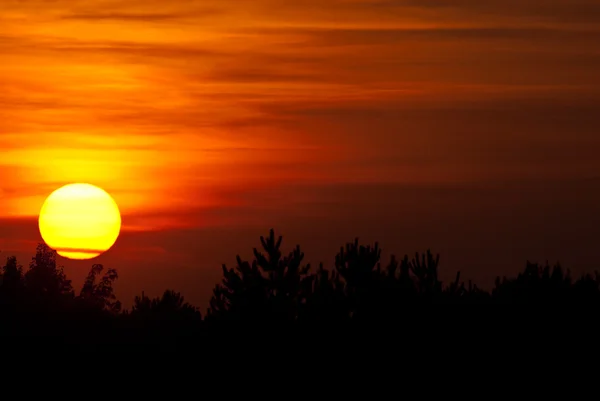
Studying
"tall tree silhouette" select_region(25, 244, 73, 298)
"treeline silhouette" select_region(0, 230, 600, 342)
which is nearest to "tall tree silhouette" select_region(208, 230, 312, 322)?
"treeline silhouette" select_region(0, 230, 600, 342)

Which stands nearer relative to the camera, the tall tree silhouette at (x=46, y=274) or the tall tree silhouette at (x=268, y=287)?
the tall tree silhouette at (x=268, y=287)

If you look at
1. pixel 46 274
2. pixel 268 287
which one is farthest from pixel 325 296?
→ pixel 46 274

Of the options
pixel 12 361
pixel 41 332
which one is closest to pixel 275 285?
pixel 12 361

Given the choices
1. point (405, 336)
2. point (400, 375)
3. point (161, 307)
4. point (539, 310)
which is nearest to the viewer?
point (400, 375)

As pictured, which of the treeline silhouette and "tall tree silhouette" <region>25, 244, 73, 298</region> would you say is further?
"tall tree silhouette" <region>25, 244, 73, 298</region>

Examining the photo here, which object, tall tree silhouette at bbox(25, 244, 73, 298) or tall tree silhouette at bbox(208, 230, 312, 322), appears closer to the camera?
tall tree silhouette at bbox(208, 230, 312, 322)

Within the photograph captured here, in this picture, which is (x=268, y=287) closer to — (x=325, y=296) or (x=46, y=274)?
(x=325, y=296)

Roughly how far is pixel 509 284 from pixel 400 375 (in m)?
15.7

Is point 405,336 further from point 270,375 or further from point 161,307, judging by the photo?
point 161,307

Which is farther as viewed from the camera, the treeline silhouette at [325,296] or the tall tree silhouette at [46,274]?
the tall tree silhouette at [46,274]

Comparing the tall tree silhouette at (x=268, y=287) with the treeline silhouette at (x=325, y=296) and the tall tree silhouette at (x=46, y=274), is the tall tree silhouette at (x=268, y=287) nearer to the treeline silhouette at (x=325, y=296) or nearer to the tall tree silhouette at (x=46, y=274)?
the treeline silhouette at (x=325, y=296)

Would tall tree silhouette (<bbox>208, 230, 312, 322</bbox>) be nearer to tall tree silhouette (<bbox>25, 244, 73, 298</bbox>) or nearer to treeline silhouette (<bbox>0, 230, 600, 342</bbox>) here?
treeline silhouette (<bbox>0, 230, 600, 342</bbox>)

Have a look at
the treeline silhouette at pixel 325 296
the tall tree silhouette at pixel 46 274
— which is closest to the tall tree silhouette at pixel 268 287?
the treeline silhouette at pixel 325 296

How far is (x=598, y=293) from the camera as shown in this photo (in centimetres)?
5366
